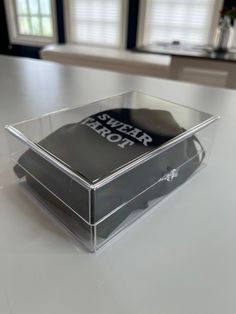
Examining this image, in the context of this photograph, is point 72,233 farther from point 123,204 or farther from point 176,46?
point 176,46

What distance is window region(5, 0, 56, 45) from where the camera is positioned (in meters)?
3.67

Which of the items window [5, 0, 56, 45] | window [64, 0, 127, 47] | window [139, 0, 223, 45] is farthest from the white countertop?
window [5, 0, 56, 45]

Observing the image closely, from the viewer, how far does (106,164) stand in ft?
1.06

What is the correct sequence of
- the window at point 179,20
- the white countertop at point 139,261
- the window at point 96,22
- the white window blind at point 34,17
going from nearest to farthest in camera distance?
the white countertop at point 139,261, the window at point 179,20, the window at point 96,22, the white window blind at point 34,17

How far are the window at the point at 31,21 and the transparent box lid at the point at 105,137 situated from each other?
3.82m

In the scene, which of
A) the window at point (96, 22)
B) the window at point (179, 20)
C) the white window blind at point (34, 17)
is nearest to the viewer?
the window at point (179, 20)

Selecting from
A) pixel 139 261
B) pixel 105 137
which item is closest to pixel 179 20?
pixel 105 137

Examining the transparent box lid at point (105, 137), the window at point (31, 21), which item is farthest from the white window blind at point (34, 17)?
the transparent box lid at point (105, 137)

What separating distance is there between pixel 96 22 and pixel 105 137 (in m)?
3.61

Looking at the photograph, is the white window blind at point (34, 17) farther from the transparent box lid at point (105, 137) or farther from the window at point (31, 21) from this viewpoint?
the transparent box lid at point (105, 137)

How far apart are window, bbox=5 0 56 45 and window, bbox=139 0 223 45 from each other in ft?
4.71

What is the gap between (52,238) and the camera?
1.04 ft

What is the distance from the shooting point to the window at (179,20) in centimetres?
285

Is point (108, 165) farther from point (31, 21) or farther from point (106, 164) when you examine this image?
point (31, 21)
